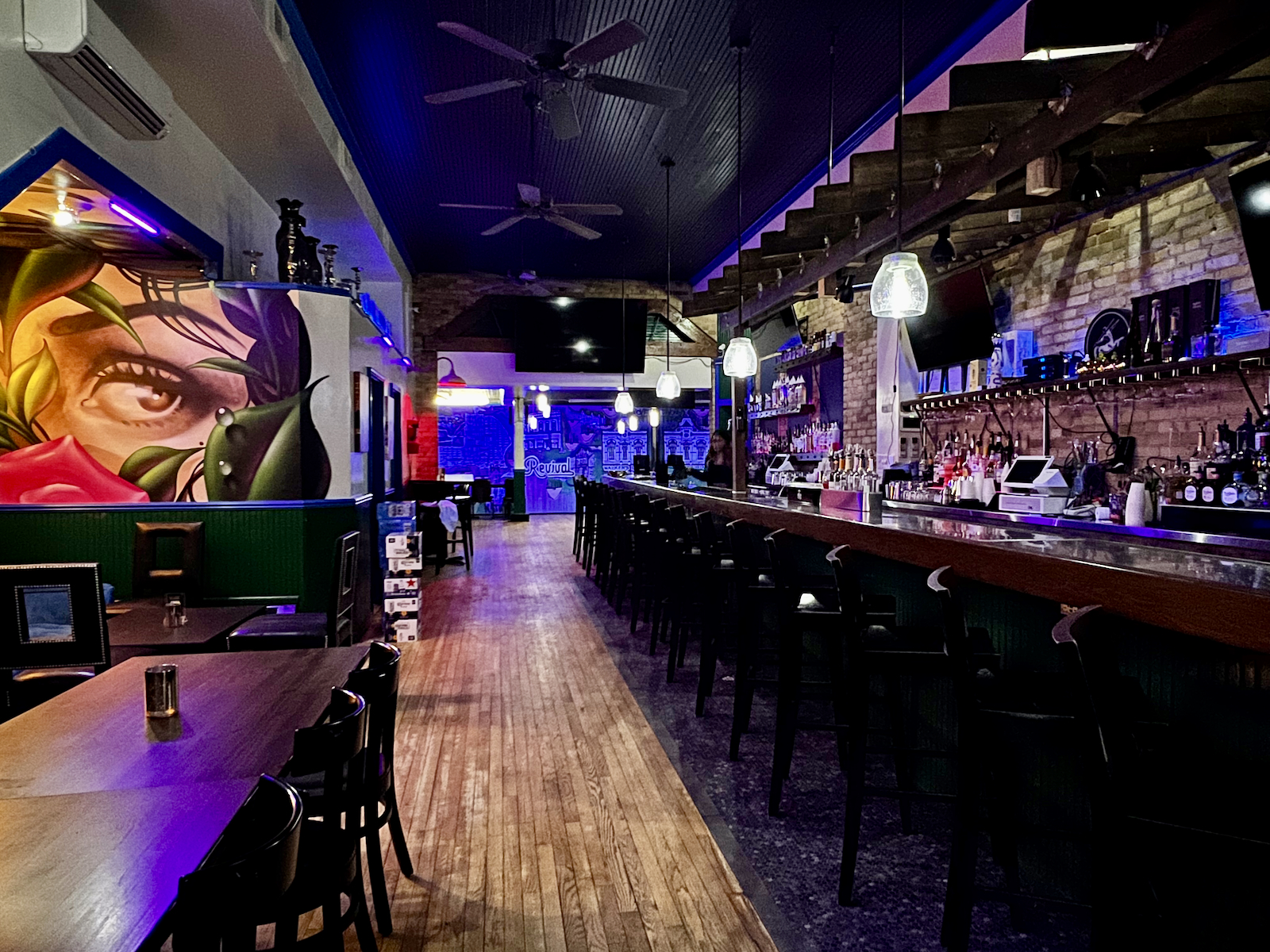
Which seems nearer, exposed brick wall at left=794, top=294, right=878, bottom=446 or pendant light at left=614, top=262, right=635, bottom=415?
exposed brick wall at left=794, top=294, right=878, bottom=446

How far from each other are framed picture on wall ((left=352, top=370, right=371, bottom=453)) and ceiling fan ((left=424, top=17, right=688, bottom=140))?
243 cm

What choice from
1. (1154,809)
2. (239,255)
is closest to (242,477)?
(239,255)

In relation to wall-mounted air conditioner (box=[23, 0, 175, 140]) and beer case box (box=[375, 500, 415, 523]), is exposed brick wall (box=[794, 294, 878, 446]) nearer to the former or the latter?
beer case box (box=[375, 500, 415, 523])

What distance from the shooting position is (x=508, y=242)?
10219mm

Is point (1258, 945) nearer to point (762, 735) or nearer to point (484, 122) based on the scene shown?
point (762, 735)

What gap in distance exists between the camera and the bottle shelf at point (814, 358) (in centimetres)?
960

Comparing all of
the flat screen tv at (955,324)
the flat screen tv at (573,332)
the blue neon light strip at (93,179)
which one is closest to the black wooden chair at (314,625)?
the blue neon light strip at (93,179)

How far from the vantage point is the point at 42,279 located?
5.00m

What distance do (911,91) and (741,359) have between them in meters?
2.28

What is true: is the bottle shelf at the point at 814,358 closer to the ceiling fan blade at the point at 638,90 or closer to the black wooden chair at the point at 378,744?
the ceiling fan blade at the point at 638,90

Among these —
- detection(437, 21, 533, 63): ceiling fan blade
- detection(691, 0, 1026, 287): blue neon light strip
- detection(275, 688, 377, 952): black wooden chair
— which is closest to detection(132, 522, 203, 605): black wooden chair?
detection(437, 21, 533, 63): ceiling fan blade

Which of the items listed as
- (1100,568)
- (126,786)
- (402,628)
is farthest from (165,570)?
(1100,568)

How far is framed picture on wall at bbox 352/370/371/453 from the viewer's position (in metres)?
6.09

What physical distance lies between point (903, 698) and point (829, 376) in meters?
7.18
